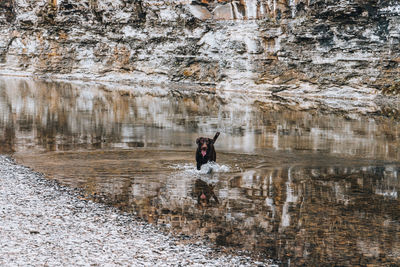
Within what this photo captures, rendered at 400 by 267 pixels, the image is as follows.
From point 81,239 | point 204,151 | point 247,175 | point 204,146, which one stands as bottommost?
point 81,239

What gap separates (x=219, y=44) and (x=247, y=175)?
5567 cm

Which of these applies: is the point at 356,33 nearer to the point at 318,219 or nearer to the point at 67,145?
the point at 67,145

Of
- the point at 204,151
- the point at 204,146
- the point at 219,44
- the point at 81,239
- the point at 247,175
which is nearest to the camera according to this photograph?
the point at 81,239

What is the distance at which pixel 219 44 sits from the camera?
232 feet

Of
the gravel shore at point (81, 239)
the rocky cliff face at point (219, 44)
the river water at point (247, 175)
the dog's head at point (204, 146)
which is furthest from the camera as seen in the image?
the rocky cliff face at point (219, 44)

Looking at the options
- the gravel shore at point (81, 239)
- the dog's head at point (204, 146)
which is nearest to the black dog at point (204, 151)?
the dog's head at point (204, 146)

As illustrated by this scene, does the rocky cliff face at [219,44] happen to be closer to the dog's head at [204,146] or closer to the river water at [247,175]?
the river water at [247,175]

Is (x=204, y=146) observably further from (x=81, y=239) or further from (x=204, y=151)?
(x=81, y=239)

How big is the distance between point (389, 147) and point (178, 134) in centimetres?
988

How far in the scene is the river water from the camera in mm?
10659

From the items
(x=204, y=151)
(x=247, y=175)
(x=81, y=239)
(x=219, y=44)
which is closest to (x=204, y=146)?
(x=204, y=151)

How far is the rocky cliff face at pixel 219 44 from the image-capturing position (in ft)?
190

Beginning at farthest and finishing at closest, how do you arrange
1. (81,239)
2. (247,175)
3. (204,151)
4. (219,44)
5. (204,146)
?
(219,44)
(247,175)
(204,151)
(204,146)
(81,239)

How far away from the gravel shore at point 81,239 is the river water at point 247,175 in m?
0.69
